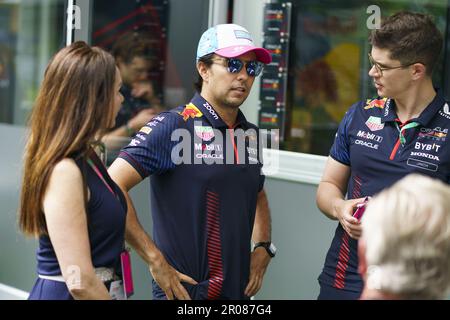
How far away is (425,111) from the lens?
3.52 meters

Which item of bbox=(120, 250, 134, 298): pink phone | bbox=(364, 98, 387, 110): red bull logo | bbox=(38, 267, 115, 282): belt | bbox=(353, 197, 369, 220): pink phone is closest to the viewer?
bbox=(38, 267, 115, 282): belt

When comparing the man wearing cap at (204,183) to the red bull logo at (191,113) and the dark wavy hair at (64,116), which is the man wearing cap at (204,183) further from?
the dark wavy hair at (64,116)

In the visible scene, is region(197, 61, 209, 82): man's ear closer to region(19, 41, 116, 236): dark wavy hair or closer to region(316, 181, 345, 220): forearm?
region(316, 181, 345, 220): forearm

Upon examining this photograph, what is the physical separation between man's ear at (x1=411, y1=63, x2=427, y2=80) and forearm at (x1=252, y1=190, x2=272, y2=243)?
2.84ft

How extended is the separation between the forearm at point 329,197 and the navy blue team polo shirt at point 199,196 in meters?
0.33

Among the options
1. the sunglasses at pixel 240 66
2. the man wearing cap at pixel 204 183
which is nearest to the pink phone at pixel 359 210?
the man wearing cap at pixel 204 183

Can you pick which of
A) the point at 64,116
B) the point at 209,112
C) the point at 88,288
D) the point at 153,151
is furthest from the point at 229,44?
the point at 88,288

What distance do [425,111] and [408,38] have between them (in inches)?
12.1

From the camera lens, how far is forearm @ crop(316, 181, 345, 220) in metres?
3.66

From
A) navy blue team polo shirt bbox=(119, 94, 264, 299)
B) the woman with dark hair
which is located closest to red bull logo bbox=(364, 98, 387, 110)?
navy blue team polo shirt bbox=(119, 94, 264, 299)

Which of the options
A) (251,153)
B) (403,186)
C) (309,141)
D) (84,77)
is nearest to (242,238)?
(251,153)

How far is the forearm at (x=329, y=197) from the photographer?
3.66m

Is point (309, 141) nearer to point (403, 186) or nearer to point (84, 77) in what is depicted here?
point (84, 77)

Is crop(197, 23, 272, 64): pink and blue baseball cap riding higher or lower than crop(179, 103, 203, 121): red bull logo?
higher
